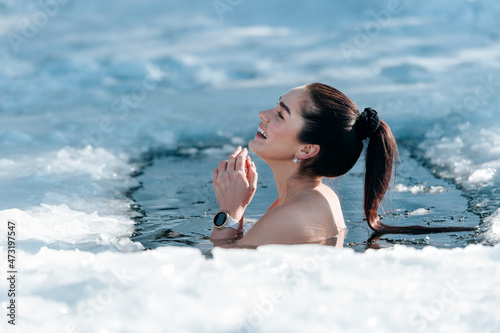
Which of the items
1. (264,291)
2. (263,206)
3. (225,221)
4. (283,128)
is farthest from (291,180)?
(263,206)

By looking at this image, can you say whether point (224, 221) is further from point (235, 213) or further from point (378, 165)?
point (378, 165)

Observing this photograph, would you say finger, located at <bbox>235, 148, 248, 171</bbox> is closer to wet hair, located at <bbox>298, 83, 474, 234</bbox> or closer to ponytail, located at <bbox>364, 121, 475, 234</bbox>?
wet hair, located at <bbox>298, 83, 474, 234</bbox>

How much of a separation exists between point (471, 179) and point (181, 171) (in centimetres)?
256

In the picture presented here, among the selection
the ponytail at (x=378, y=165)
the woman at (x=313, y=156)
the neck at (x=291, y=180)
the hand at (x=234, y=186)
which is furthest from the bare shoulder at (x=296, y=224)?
the hand at (x=234, y=186)

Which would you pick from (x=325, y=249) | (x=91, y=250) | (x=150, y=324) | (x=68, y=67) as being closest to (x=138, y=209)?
(x=91, y=250)

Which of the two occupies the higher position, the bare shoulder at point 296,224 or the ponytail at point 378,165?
the ponytail at point 378,165

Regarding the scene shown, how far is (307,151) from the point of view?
10.5 ft

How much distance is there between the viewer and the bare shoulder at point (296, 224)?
3025mm

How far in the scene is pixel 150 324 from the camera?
2.13m

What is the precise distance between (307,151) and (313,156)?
0.04 metres

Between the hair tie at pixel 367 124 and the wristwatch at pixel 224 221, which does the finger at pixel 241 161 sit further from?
the hair tie at pixel 367 124

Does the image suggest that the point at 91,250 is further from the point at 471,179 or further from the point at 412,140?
the point at 412,140

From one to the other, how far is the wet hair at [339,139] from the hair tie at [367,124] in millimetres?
13

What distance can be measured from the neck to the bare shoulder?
0.11 metres
